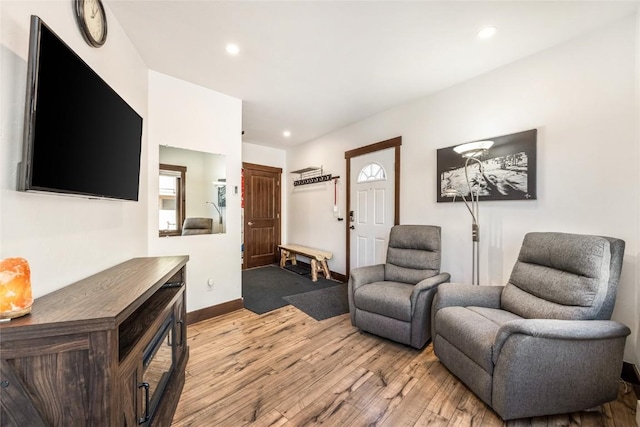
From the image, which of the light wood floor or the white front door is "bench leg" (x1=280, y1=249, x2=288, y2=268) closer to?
the white front door

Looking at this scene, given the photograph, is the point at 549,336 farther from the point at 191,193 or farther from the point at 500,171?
the point at 191,193

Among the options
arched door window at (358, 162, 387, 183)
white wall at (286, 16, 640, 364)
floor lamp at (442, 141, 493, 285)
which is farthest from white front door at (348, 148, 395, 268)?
floor lamp at (442, 141, 493, 285)

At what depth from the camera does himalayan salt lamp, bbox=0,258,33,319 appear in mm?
780

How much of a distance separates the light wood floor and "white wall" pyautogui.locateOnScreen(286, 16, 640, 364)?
1.10 meters

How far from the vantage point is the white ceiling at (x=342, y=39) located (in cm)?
163

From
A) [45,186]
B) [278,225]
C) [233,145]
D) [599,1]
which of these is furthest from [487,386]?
[278,225]

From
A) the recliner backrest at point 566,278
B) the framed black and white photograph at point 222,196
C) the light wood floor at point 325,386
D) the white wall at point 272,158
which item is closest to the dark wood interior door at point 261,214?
the white wall at point 272,158

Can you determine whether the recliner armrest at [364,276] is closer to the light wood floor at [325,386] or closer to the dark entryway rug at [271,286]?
the light wood floor at [325,386]

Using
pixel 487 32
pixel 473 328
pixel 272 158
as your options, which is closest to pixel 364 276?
pixel 473 328

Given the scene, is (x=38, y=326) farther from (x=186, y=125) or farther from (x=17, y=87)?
(x=186, y=125)

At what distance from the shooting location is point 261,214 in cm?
519

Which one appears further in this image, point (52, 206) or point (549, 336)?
point (549, 336)

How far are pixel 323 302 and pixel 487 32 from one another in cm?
314

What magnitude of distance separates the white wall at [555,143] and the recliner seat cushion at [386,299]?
872mm
